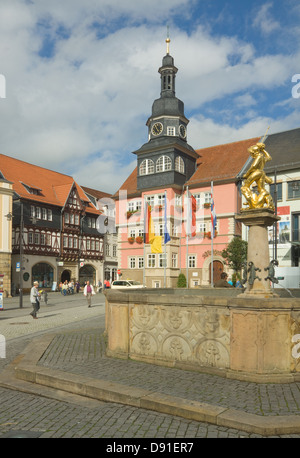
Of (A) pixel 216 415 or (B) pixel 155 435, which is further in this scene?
(A) pixel 216 415

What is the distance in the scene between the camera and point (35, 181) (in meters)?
51.8

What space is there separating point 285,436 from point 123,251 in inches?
1698

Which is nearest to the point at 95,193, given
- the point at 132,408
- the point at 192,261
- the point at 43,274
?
the point at 43,274

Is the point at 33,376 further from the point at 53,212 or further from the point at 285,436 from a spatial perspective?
the point at 53,212

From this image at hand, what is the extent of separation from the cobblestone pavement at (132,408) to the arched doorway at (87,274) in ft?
155

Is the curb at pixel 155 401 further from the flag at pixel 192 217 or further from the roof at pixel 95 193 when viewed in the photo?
the roof at pixel 95 193

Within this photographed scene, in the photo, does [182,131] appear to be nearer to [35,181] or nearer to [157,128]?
[157,128]

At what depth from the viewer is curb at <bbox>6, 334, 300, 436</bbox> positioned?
5.09 meters

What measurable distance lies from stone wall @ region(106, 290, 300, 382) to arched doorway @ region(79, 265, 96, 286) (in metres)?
47.4

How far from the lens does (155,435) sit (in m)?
5.00

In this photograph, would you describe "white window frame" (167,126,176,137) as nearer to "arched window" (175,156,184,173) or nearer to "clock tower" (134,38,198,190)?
"clock tower" (134,38,198,190)

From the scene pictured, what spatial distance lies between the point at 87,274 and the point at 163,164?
19674mm
